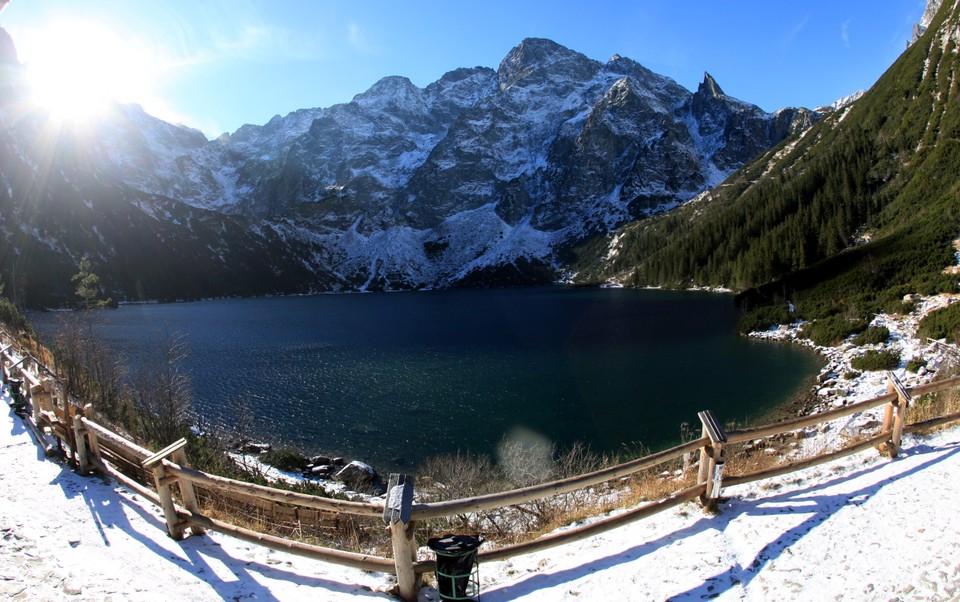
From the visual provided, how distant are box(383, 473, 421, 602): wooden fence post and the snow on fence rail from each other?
0.01 metres

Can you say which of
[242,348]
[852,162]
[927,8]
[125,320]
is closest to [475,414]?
[242,348]

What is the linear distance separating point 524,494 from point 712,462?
3623 mm

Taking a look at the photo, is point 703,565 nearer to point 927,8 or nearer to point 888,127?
point 888,127

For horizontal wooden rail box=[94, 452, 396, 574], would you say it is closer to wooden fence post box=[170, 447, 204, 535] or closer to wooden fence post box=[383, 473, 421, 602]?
wooden fence post box=[170, 447, 204, 535]

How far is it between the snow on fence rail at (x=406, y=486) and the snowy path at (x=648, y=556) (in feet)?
1.12

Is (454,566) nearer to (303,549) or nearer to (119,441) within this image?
(303,549)

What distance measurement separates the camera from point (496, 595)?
21.8 ft

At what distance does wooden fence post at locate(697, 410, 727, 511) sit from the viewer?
27.2ft

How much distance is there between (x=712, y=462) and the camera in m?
8.34

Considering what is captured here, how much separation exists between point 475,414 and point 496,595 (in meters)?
29.3

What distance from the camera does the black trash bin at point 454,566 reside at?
602 cm

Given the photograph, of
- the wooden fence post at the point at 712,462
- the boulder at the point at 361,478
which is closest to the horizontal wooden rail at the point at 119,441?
the wooden fence post at the point at 712,462

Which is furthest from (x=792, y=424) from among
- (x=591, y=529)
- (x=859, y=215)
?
(x=859, y=215)

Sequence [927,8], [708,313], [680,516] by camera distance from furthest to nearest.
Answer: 1. [927,8]
2. [708,313]
3. [680,516]
